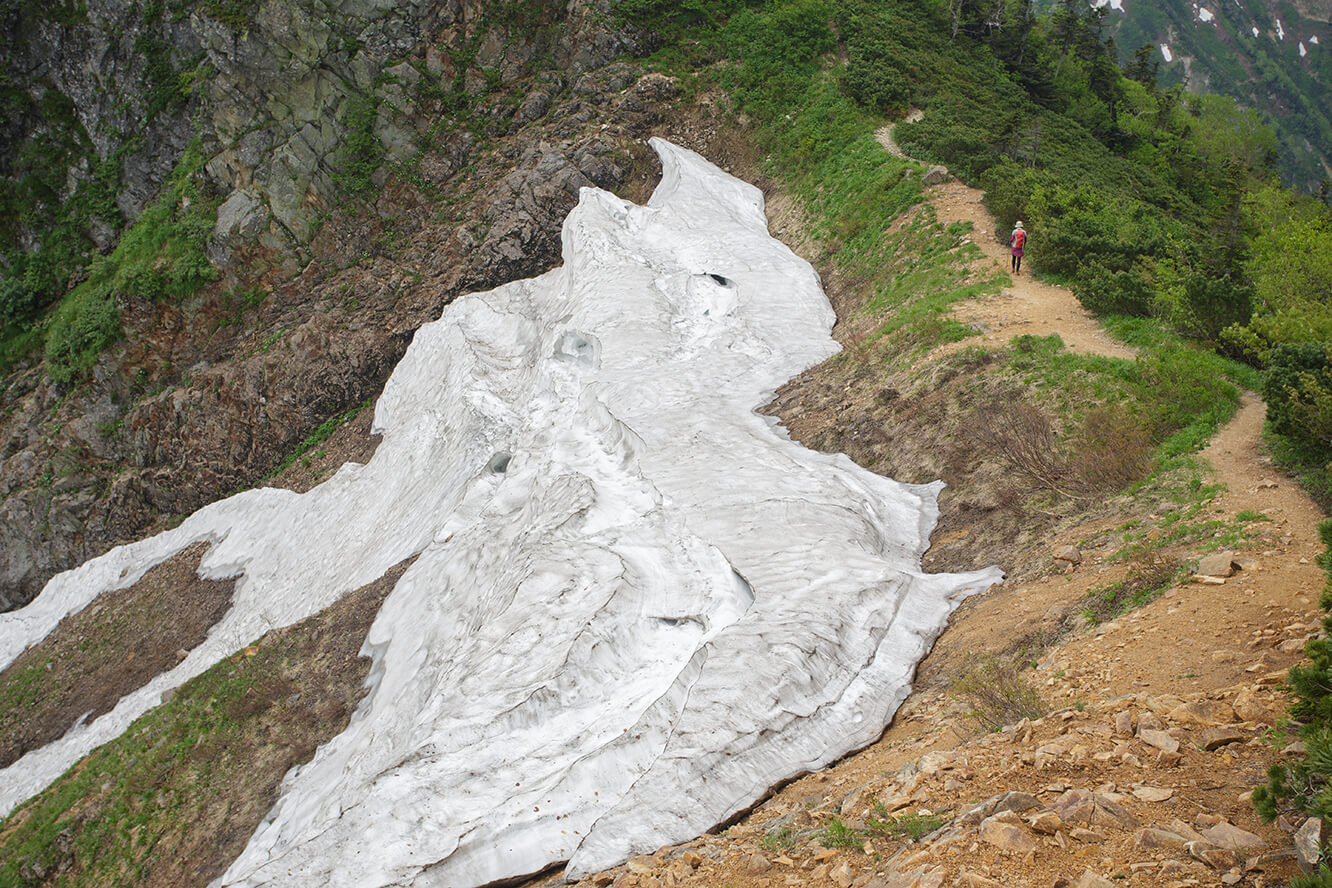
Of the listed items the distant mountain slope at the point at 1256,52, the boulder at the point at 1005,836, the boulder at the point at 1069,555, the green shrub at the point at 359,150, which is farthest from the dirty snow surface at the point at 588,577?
the distant mountain slope at the point at 1256,52

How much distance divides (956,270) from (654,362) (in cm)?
778

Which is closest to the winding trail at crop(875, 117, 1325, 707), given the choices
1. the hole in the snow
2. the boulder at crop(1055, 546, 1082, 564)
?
the boulder at crop(1055, 546, 1082, 564)

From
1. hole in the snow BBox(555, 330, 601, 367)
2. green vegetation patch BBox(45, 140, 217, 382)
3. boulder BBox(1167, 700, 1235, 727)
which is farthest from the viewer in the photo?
green vegetation patch BBox(45, 140, 217, 382)

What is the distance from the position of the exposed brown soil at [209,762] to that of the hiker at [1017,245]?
15.9 metres

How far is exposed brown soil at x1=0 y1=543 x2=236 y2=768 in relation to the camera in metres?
19.5

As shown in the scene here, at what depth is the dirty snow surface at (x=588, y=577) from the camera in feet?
27.0

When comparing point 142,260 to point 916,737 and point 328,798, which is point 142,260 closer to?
point 328,798

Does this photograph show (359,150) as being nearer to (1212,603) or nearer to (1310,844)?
(1212,603)

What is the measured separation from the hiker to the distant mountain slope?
153919mm

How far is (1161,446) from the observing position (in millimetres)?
10828

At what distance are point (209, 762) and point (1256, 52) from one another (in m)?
213

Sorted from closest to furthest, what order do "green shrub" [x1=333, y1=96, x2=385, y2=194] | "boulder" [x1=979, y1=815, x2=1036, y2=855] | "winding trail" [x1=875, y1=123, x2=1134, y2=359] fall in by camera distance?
"boulder" [x1=979, y1=815, x2=1036, y2=855], "winding trail" [x1=875, y1=123, x2=1134, y2=359], "green shrub" [x1=333, y1=96, x2=385, y2=194]

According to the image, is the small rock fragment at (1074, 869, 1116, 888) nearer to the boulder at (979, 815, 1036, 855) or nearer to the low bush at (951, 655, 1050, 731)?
the boulder at (979, 815, 1036, 855)

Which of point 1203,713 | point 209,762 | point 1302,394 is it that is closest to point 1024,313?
point 1302,394
